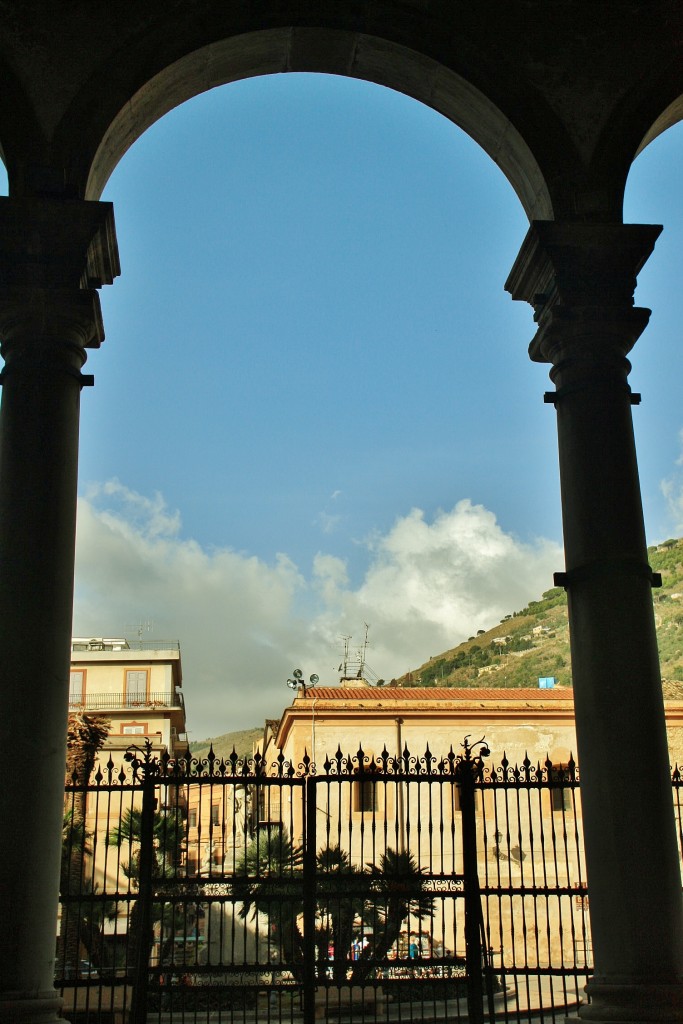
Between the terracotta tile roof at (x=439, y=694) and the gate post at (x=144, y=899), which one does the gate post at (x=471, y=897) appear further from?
the terracotta tile roof at (x=439, y=694)

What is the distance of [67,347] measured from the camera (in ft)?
24.7

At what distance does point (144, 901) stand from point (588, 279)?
5.68 metres

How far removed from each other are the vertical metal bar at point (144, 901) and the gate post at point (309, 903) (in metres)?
1.14

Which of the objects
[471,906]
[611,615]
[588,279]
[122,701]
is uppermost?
[122,701]

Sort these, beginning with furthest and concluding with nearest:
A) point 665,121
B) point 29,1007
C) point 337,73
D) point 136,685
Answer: point 136,685 → point 337,73 → point 665,121 → point 29,1007

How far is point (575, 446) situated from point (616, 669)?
64.4 inches

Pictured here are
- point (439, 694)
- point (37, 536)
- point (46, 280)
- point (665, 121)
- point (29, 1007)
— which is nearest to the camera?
point (29, 1007)

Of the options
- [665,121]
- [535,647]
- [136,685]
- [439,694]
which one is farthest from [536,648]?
[665,121]

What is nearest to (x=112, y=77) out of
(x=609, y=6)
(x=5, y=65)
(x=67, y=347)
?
(x=5, y=65)

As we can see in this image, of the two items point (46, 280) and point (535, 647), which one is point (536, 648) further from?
point (46, 280)

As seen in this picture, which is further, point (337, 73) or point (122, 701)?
point (122, 701)

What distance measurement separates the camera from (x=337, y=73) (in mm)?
9375

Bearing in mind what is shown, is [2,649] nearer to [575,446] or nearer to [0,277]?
[0,277]

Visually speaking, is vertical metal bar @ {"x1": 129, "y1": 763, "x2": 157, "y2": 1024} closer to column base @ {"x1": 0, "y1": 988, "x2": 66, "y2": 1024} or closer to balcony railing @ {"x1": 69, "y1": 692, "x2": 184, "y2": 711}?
column base @ {"x1": 0, "y1": 988, "x2": 66, "y2": 1024}
